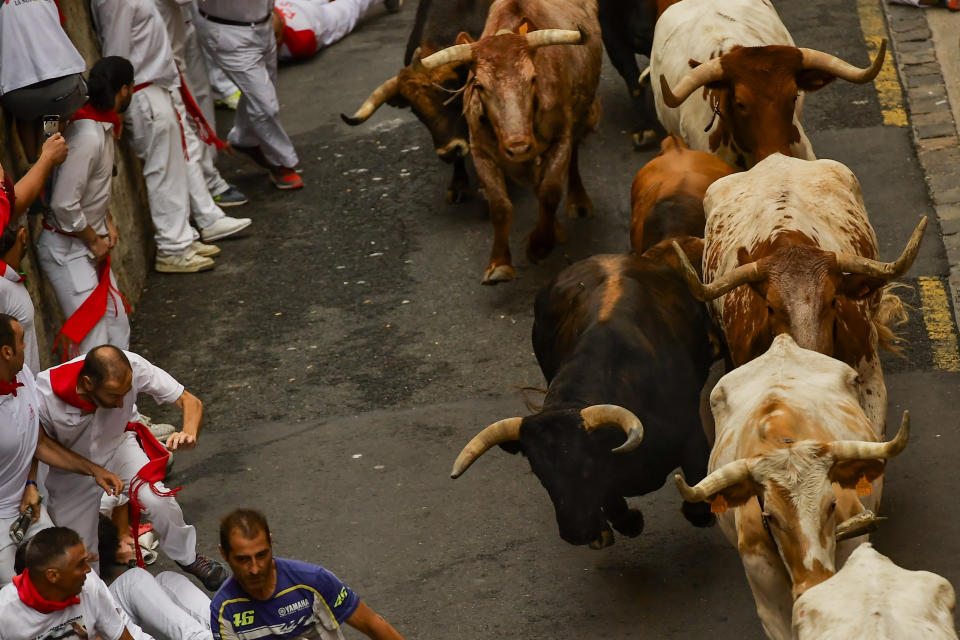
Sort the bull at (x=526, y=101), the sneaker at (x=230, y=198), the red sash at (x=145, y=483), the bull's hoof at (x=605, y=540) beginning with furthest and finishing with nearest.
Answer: the sneaker at (x=230, y=198), the bull at (x=526, y=101), the bull's hoof at (x=605, y=540), the red sash at (x=145, y=483)

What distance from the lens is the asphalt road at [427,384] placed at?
7215 millimetres

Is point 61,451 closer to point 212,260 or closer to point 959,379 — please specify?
point 212,260

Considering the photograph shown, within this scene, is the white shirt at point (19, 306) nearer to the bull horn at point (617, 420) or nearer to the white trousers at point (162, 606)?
the white trousers at point (162, 606)

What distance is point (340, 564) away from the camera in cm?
764

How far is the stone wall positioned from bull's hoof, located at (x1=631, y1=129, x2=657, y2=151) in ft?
13.1

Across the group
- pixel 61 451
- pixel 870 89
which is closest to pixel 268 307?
pixel 61 451

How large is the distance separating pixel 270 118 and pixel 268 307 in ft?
6.70

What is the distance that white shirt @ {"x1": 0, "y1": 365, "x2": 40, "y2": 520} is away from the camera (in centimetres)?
672

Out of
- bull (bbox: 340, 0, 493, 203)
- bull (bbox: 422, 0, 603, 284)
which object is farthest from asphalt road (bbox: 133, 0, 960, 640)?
bull (bbox: 340, 0, 493, 203)

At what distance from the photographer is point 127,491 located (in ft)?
24.1

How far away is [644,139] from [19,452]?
21.4ft

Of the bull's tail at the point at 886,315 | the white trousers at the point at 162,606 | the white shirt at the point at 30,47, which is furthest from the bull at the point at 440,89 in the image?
the white trousers at the point at 162,606

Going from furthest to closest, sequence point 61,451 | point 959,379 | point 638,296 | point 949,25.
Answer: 1. point 949,25
2. point 959,379
3. point 638,296
4. point 61,451

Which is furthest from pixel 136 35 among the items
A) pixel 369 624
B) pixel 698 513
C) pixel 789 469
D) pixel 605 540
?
pixel 789 469
